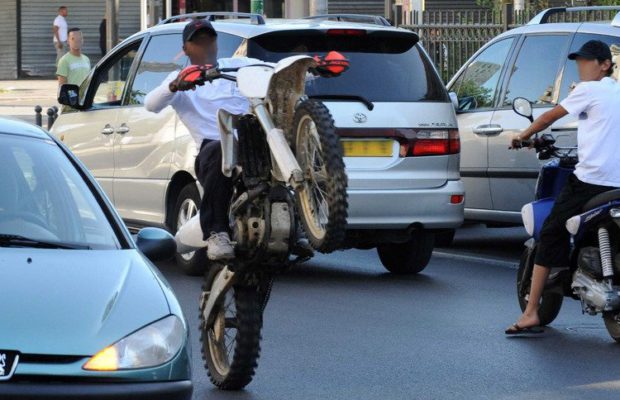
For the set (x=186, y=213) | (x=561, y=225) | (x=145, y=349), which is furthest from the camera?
(x=186, y=213)

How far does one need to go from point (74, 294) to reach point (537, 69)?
305 inches

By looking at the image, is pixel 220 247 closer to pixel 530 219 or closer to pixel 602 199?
pixel 602 199

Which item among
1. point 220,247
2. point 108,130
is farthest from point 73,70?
point 220,247

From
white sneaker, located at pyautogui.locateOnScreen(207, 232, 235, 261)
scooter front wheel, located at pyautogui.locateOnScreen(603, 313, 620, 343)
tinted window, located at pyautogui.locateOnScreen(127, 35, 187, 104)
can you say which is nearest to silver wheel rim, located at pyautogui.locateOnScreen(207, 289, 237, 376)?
white sneaker, located at pyautogui.locateOnScreen(207, 232, 235, 261)

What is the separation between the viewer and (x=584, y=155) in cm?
898

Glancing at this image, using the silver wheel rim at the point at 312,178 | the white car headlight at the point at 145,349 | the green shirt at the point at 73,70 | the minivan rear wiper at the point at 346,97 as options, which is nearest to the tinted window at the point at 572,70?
the minivan rear wiper at the point at 346,97

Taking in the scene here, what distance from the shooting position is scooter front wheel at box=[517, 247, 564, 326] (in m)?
9.41

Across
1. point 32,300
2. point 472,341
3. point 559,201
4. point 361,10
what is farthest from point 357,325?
point 361,10

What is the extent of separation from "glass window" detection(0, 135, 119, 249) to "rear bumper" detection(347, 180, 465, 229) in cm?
432

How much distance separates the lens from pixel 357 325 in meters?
9.52

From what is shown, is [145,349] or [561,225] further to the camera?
[561,225]

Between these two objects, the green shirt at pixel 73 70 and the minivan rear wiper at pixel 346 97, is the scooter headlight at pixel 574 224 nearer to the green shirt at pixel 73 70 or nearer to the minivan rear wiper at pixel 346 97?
the minivan rear wiper at pixel 346 97

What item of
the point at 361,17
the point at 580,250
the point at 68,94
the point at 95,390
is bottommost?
the point at 580,250

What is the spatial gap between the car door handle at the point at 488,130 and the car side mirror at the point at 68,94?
3.31m
